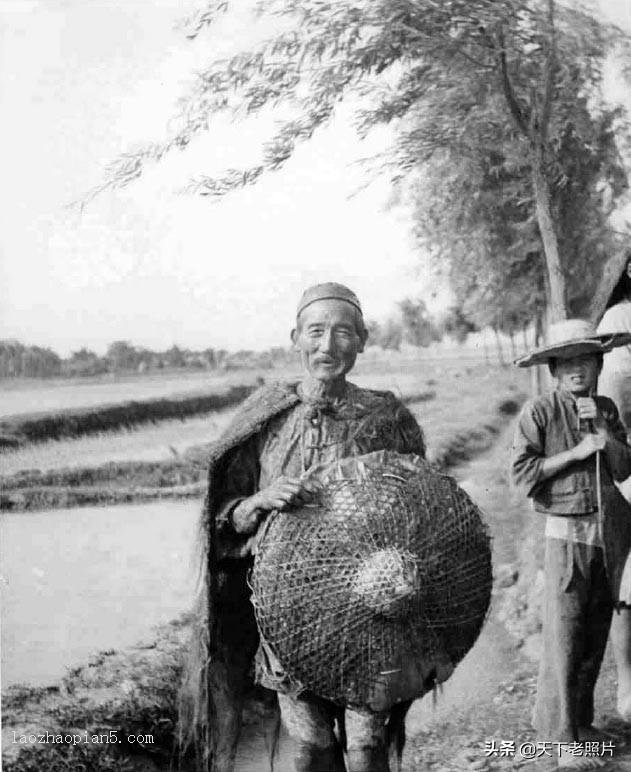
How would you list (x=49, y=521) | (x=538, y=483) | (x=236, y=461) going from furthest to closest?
1. (x=49, y=521)
2. (x=538, y=483)
3. (x=236, y=461)

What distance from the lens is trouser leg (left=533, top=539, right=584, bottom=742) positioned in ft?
9.41

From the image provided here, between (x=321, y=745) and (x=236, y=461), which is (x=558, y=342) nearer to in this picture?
(x=236, y=461)

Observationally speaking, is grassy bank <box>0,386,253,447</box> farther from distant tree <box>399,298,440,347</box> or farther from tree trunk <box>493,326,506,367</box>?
tree trunk <box>493,326,506,367</box>

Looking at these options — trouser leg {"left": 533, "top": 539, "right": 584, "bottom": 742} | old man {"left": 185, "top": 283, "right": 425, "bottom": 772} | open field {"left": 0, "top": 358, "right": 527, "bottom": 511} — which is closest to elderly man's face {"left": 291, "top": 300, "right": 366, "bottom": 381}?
old man {"left": 185, "top": 283, "right": 425, "bottom": 772}

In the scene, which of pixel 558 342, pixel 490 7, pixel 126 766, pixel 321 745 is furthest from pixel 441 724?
pixel 490 7

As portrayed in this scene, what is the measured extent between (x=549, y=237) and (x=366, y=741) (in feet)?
5.46

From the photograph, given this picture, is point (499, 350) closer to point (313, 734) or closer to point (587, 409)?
point (587, 409)

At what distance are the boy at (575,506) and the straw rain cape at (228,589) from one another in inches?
16.3

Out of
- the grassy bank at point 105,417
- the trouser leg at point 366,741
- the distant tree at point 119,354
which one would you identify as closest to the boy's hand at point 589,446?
the trouser leg at point 366,741

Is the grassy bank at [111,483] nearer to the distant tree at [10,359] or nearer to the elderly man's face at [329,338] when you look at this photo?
the distant tree at [10,359]

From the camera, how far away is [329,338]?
2.53 meters

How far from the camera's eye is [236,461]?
2.60 m

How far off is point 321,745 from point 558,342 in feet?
4.06

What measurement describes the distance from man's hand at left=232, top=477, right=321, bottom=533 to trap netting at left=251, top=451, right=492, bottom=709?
3 cm
